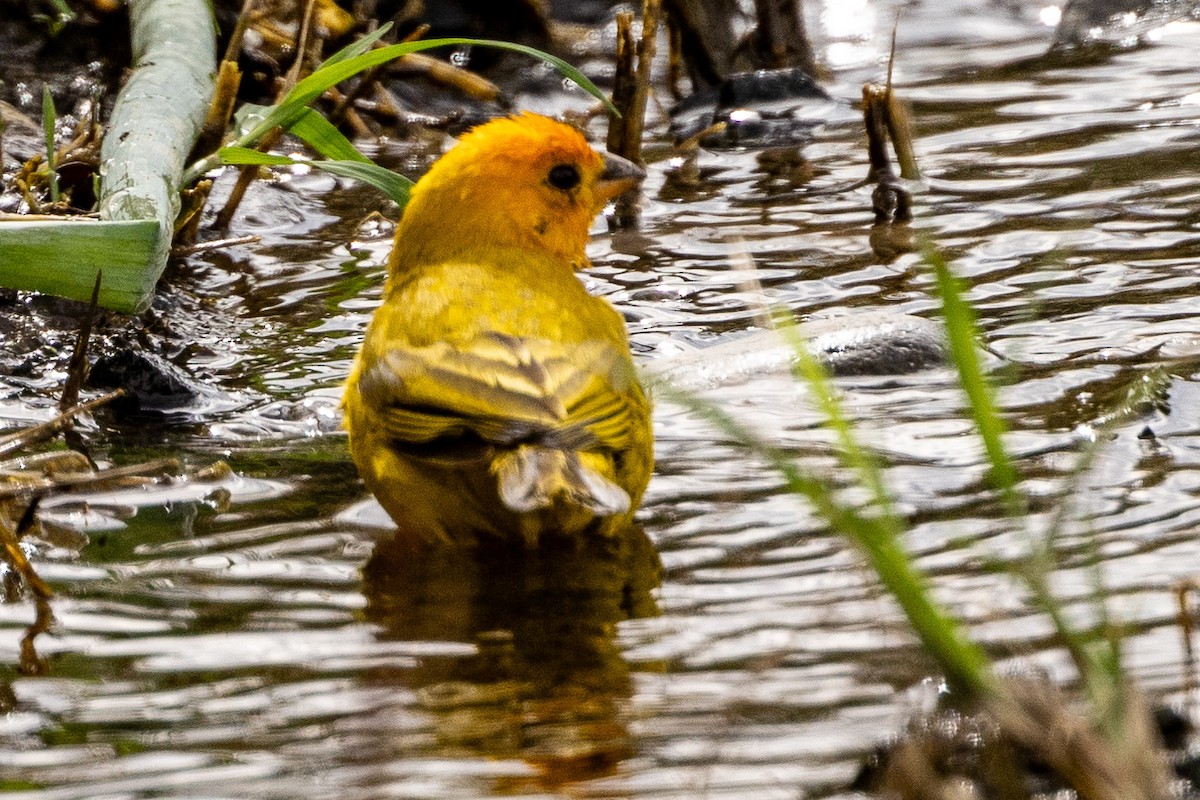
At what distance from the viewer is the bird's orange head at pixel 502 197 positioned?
4.22 metres

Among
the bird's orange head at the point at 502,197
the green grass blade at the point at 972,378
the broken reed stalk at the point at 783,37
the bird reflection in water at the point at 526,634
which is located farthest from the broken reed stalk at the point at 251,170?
the green grass blade at the point at 972,378

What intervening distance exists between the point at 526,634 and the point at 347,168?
5.64ft

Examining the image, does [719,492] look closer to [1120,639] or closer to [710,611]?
[710,611]

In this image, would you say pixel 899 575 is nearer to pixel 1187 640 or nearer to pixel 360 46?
pixel 1187 640

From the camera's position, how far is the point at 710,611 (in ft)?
9.21

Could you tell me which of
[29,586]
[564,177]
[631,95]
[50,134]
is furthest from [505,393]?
[631,95]

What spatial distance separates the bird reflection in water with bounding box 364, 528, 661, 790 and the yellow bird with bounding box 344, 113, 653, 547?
0.07m

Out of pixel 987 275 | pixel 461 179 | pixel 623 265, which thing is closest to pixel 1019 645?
pixel 461 179

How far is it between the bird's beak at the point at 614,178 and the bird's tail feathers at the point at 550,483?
1.64 meters

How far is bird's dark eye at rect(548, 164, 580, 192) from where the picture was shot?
4363 mm

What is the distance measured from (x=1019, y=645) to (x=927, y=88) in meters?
5.42

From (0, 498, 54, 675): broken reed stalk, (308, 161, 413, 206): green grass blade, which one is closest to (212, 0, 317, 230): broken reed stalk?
(308, 161, 413, 206): green grass blade

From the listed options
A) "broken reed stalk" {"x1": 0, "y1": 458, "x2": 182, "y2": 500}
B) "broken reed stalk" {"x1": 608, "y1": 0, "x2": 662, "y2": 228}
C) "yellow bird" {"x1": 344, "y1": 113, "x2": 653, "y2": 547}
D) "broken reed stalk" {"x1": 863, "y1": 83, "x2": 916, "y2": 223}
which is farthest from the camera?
"broken reed stalk" {"x1": 608, "y1": 0, "x2": 662, "y2": 228}

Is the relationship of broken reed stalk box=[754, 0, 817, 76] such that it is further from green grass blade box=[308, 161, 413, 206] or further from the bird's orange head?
green grass blade box=[308, 161, 413, 206]
